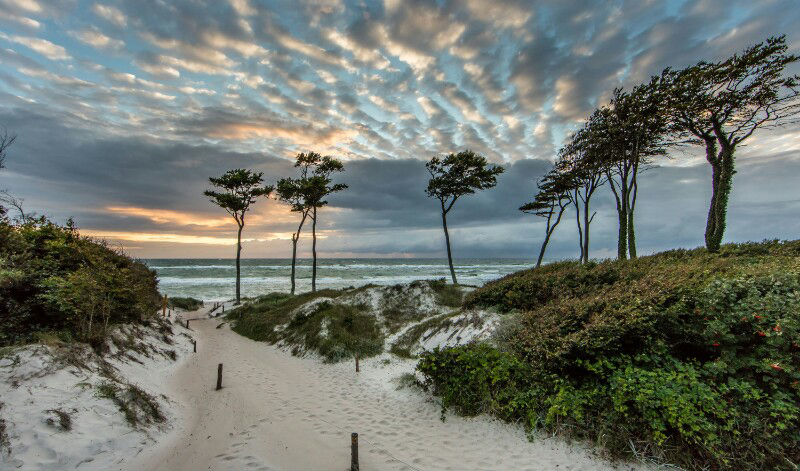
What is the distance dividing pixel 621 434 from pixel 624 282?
559cm

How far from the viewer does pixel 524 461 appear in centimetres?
609

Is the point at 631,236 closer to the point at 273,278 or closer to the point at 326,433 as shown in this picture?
the point at 326,433

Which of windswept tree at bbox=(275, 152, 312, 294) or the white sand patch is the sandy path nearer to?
the white sand patch

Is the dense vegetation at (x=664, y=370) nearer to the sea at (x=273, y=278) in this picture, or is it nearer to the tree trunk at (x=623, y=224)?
the tree trunk at (x=623, y=224)

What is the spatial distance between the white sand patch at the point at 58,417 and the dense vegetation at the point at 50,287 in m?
1.81

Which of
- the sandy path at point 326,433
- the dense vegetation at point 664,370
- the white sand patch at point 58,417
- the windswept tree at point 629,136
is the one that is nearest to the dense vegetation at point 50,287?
the white sand patch at point 58,417

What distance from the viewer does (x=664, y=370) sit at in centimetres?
635

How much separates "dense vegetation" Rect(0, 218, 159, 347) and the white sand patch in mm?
1806

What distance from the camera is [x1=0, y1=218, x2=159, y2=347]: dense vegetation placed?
31.1 feet

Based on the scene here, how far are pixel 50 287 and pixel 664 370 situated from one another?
1837 centimetres

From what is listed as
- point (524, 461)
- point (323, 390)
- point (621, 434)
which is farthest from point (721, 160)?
point (323, 390)

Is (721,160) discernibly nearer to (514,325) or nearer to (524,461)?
(514,325)

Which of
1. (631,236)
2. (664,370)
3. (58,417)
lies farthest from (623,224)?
(58,417)

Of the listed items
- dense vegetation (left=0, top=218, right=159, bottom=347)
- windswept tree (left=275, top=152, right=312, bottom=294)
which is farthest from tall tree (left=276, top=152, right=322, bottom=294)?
dense vegetation (left=0, top=218, right=159, bottom=347)
